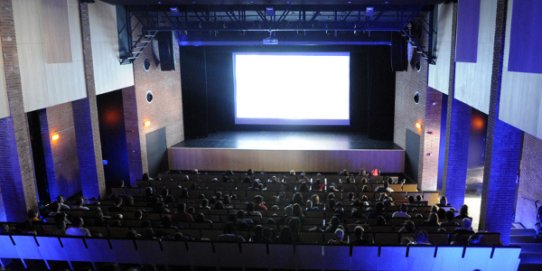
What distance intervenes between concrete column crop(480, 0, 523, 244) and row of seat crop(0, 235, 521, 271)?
2.86 metres

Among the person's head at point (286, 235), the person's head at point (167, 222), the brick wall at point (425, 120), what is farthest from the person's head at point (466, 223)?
the brick wall at point (425, 120)

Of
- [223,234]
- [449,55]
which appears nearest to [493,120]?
[449,55]

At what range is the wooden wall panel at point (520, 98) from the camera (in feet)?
24.8

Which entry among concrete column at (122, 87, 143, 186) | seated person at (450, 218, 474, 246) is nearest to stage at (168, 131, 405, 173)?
concrete column at (122, 87, 143, 186)

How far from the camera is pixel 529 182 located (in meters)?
12.7

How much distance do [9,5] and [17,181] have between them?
3.69 meters

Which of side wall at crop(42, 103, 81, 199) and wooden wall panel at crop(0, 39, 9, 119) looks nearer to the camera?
wooden wall panel at crop(0, 39, 9, 119)

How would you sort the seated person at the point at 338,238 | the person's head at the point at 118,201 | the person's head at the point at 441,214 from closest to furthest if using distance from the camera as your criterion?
1. the seated person at the point at 338,238
2. the person's head at the point at 441,214
3. the person's head at the point at 118,201

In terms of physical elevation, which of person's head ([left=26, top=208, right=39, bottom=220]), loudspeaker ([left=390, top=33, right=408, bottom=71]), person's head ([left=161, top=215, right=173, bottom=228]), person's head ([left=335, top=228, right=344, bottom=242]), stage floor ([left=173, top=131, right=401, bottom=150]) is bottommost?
stage floor ([left=173, top=131, right=401, bottom=150])

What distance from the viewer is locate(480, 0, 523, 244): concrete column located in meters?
9.32

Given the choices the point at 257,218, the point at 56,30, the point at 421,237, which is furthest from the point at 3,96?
the point at 421,237

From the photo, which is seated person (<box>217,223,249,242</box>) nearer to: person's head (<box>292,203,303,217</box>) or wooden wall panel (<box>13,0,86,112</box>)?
person's head (<box>292,203,303,217</box>)

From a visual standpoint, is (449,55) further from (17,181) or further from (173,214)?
(17,181)

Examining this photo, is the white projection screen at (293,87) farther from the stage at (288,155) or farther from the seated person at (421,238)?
the seated person at (421,238)
